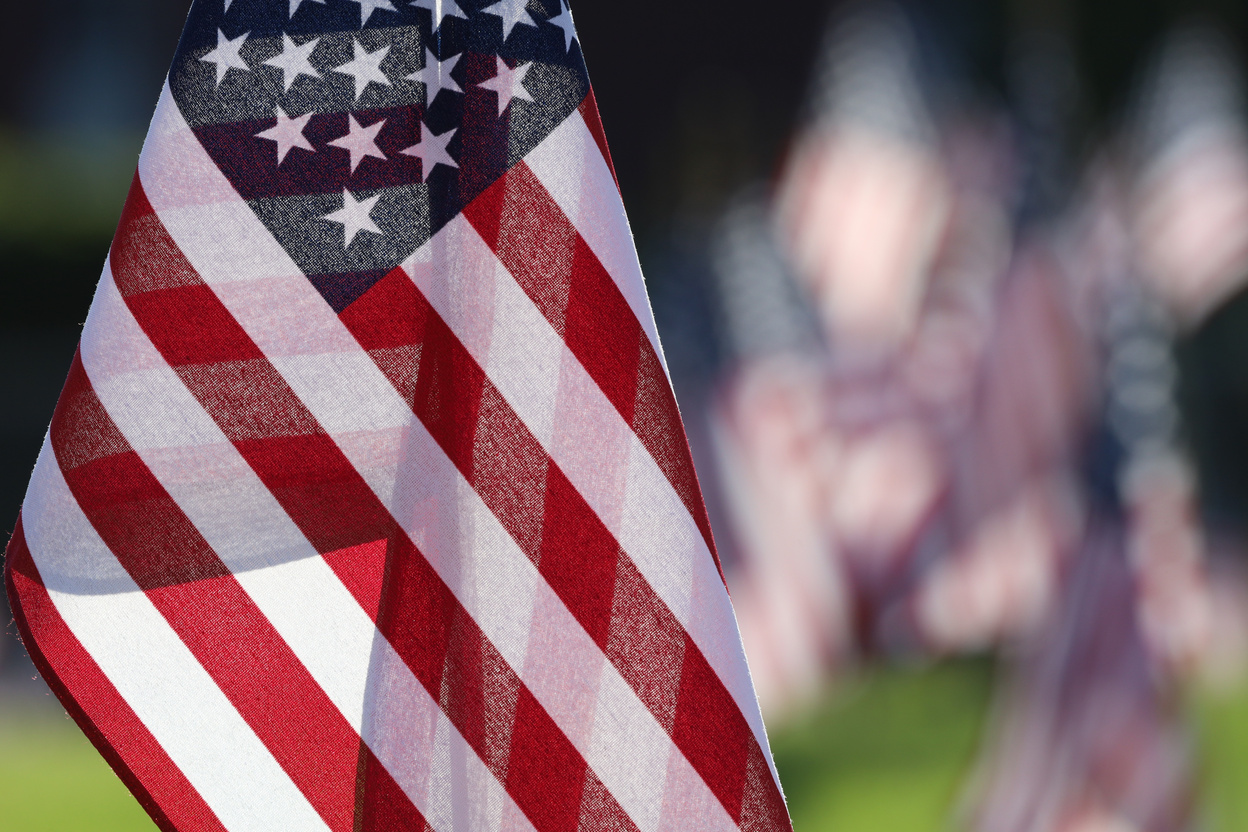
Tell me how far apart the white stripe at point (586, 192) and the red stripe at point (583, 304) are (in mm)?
12

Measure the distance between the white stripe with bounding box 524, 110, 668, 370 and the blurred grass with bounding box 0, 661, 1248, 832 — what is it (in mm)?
5769

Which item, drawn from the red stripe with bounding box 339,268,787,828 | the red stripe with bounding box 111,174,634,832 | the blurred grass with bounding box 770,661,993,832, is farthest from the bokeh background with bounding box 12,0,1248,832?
the red stripe with bounding box 111,174,634,832

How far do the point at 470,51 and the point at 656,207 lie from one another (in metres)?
18.3

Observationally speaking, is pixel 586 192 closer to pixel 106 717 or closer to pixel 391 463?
pixel 391 463

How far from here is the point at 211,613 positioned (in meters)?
2.02

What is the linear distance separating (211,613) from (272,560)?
113 millimetres

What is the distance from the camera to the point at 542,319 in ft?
6.47

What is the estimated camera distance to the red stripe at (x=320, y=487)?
6.41 feet

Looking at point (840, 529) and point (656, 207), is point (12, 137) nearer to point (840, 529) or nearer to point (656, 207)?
point (656, 207)

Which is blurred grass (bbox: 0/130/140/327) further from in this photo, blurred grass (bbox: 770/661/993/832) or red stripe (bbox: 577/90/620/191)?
red stripe (bbox: 577/90/620/191)

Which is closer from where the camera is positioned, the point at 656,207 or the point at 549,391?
the point at 549,391

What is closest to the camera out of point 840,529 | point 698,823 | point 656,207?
point 698,823

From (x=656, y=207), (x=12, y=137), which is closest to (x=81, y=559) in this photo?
(x=656, y=207)

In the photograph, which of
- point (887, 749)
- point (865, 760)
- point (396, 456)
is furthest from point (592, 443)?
point (887, 749)
